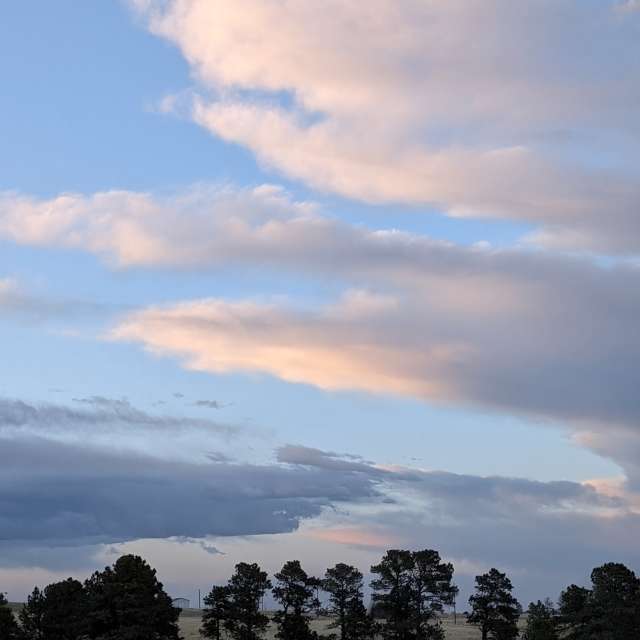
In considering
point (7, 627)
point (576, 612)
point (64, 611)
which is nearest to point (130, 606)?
point (64, 611)

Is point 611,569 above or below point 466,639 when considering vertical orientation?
above

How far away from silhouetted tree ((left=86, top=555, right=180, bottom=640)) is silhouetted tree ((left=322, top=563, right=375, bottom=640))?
2291 cm

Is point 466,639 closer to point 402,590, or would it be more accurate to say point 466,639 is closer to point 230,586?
point 402,590

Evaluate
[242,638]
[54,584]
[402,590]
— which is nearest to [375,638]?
[402,590]

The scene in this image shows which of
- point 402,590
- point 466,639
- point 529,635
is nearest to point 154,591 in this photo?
point 402,590

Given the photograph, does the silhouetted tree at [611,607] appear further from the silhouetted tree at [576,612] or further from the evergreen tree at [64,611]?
the evergreen tree at [64,611]

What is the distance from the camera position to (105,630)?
122375 millimetres

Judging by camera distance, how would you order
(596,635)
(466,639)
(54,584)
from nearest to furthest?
1. (596,635)
2. (54,584)
3. (466,639)

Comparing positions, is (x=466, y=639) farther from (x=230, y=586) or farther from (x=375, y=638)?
(x=230, y=586)

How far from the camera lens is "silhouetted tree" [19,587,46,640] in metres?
129

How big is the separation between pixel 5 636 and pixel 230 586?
3030 cm

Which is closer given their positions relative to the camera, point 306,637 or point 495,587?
point 306,637

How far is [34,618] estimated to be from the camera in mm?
129750

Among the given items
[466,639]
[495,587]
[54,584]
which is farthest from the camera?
[466,639]
